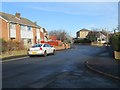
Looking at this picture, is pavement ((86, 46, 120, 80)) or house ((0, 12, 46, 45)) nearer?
pavement ((86, 46, 120, 80))

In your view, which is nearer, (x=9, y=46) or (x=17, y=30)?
(x=9, y=46)

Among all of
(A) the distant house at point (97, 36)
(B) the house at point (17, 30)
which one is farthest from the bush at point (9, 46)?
(A) the distant house at point (97, 36)

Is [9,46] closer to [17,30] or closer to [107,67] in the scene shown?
[17,30]

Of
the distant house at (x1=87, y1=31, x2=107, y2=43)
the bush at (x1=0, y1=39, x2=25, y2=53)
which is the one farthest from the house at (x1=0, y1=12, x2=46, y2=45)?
the distant house at (x1=87, y1=31, x2=107, y2=43)

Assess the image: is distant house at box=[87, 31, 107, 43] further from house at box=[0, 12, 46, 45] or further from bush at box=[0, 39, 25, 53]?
bush at box=[0, 39, 25, 53]

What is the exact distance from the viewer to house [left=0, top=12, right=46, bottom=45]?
52719mm

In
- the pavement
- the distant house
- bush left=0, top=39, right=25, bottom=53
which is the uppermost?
the distant house

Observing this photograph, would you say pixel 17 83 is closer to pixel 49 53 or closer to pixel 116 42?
pixel 116 42

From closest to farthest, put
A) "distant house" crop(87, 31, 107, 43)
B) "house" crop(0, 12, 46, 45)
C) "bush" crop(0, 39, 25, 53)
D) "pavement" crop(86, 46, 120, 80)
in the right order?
"pavement" crop(86, 46, 120, 80) < "bush" crop(0, 39, 25, 53) < "house" crop(0, 12, 46, 45) < "distant house" crop(87, 31, 107, 43)

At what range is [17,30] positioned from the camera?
57.2m

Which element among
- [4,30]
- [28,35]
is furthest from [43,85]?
[28,35]

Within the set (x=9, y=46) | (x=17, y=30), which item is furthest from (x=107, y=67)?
(x=17, y=30)

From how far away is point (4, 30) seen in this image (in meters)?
52.5

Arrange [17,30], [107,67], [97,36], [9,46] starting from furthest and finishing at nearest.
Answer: [97,36] → [17,30] → [9,46] → [107,67]
